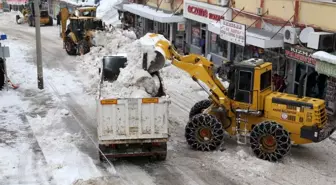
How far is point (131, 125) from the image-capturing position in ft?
40.1

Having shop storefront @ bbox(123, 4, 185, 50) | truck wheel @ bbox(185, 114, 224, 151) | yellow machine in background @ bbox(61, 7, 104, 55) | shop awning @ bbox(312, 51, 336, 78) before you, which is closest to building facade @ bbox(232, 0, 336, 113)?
shop awning @ bbox(312, 51, 336, 78)

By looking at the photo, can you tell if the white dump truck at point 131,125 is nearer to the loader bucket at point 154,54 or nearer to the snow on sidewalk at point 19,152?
the loader bucket at point 154,54

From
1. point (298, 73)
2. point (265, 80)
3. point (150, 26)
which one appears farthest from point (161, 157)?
point (150, 26)

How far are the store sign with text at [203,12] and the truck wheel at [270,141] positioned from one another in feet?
37.5

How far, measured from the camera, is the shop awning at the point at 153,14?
93.2 feet

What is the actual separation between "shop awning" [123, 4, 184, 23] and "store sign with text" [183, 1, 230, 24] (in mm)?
996

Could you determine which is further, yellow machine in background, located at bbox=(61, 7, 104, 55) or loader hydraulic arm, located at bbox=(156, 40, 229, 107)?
yellow machine in background, located at bbox=(61, 7, 104, 55)

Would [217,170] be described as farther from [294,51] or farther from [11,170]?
[294,51]

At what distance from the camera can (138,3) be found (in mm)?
36250

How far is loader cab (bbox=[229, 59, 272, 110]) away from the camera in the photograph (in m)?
12.9

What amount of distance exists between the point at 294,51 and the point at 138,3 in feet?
67.1

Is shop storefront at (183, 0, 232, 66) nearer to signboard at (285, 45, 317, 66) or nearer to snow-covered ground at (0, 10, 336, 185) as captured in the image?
signboard at (285, 45, 317, 66)

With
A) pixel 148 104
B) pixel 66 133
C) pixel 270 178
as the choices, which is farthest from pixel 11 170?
pixel 270 178

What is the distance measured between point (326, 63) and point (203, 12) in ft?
35.6
